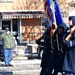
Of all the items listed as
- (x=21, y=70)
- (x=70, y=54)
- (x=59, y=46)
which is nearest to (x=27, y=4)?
(x=21, y=70)

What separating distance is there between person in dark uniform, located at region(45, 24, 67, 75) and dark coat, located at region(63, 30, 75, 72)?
560 millimetres

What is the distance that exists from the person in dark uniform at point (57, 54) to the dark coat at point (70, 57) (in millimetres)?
560

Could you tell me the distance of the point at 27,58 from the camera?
24.6 m

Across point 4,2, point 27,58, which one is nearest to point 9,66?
point 27,58

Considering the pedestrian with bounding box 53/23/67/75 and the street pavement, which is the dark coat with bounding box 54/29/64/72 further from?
the street pavement

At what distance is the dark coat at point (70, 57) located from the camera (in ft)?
32.4

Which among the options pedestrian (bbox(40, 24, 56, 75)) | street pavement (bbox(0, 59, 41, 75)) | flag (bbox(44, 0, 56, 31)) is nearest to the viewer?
flag (bbox(44, 0, 56, 31))

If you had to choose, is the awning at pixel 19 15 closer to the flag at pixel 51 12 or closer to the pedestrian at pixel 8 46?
the pedestrian at pixel 8 46

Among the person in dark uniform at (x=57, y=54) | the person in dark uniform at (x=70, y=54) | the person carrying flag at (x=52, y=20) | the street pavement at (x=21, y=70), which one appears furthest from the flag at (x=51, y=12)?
the street pavement at (x=21, y=70)

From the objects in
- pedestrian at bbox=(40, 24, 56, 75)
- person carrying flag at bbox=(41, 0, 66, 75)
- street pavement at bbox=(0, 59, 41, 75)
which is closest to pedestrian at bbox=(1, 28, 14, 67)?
street pavement at bbox=(0, 59, 41, 75)

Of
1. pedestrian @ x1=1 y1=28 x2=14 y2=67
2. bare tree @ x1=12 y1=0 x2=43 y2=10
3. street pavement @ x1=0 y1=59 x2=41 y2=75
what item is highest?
bare tree @ x1=12 y1=0 x2=43 y2=10

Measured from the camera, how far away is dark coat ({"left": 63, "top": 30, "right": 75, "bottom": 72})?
9.88 meters

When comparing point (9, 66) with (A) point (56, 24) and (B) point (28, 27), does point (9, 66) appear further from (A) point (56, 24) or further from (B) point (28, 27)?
(B) point (28, 27)

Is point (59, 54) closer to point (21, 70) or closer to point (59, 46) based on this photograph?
point (59, 46)
